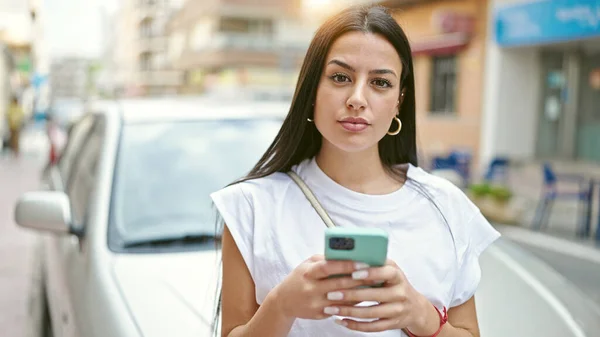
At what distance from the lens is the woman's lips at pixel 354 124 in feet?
4.50

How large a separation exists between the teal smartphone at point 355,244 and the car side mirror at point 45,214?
1845 millimetres

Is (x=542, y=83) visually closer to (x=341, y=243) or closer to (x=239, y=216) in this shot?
(x=239, y=216)

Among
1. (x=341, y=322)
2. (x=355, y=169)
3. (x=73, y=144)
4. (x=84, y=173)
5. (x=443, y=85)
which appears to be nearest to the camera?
(x=341, y=322)

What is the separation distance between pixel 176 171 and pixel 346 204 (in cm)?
167

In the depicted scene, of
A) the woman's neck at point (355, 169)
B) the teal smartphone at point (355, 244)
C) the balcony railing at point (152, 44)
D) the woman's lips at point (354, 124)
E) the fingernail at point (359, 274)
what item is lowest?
the fingernail at point (359, 274)

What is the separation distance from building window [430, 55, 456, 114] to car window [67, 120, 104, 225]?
51.2 feet

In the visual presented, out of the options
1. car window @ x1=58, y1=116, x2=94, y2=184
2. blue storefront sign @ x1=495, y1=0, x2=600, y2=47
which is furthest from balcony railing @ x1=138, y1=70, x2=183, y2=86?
car window @ x1=58, y1=116, x2=94, y2=184

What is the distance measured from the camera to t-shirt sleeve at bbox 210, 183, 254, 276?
54.6 inches

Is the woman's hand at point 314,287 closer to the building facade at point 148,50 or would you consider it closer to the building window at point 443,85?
the building window at point 443,85

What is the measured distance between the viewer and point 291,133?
1508 mm

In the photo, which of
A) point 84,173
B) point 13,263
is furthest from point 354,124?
point 13,263

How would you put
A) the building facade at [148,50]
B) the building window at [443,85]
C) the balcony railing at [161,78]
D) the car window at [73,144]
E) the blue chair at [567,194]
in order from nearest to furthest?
the car window at [73,144] → the blue chair at [567,194] → the building window at [443,85] → the balcony railing at [161,78] → the building facade at [148,50]

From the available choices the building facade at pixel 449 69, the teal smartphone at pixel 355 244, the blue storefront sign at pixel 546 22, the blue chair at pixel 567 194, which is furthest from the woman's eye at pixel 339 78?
the building facade at pixel 449 69

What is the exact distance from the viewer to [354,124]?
1.38 metres
